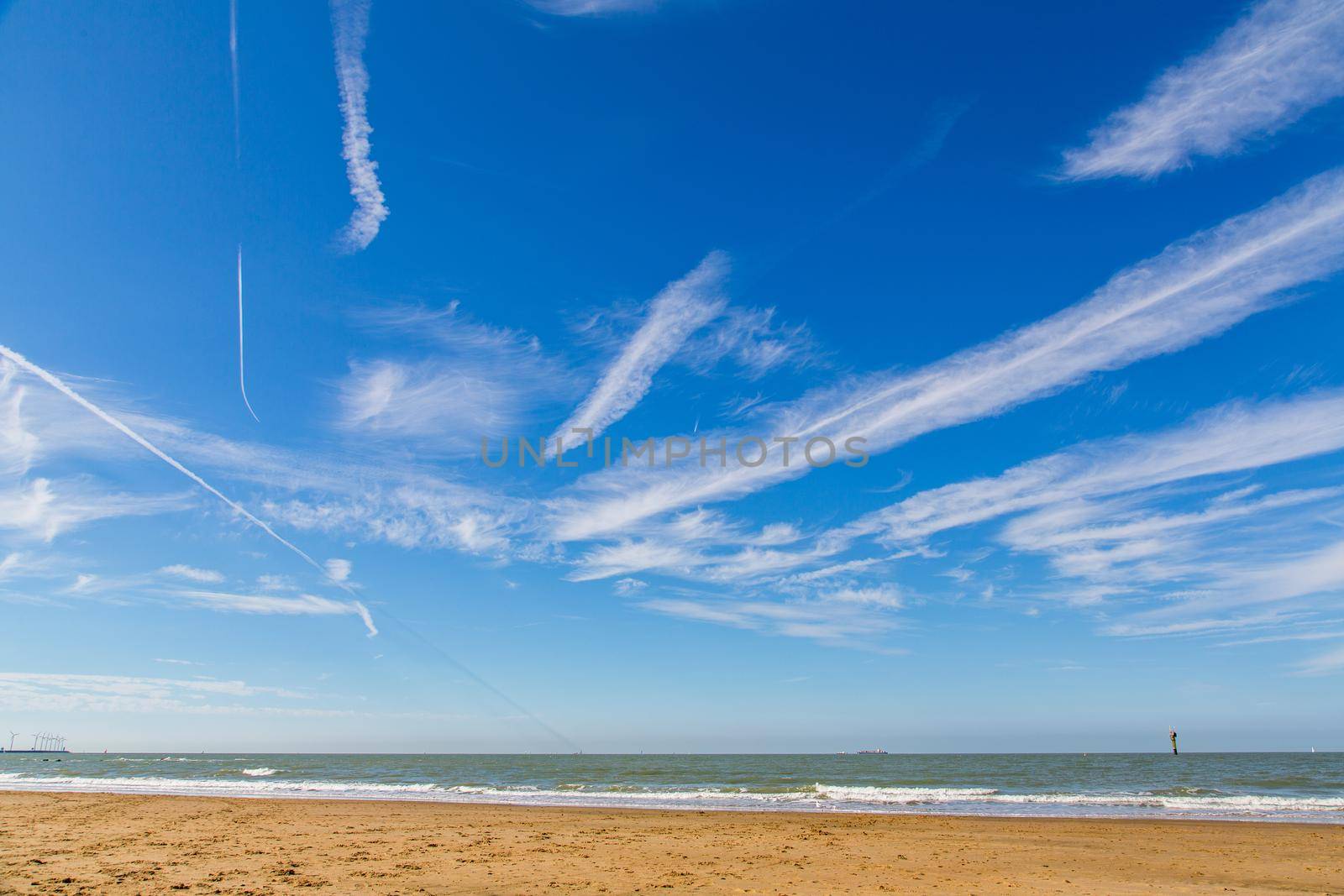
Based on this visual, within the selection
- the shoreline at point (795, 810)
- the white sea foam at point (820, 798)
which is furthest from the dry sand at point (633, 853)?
the white sea foam at point (820, 798)

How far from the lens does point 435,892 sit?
11.7 metres

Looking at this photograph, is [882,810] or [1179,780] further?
[1179,780]

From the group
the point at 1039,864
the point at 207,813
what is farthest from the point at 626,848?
the point at 207,813

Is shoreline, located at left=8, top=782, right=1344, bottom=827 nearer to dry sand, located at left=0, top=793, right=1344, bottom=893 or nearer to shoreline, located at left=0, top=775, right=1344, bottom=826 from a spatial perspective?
shoreline, located at left=0, top=775, right=1344, bottom=826

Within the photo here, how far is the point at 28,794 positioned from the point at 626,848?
2848 cm

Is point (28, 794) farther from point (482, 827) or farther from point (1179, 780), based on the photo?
point (1179, 780)

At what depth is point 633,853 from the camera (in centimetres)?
1627

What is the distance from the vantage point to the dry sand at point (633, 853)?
12656 millimetres

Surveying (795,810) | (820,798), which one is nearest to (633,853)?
(795,810)

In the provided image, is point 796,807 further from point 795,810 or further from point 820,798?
point 820,798

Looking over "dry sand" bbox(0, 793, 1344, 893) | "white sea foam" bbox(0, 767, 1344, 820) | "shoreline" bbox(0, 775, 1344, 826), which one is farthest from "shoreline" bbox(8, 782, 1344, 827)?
"dry sand" bbox(0, 793, 1344, 893)

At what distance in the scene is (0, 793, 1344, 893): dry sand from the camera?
41.5 ft

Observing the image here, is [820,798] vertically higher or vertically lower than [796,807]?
lower

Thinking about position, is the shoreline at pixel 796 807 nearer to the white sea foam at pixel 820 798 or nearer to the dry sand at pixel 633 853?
the white sea foam at pixel 820 798
